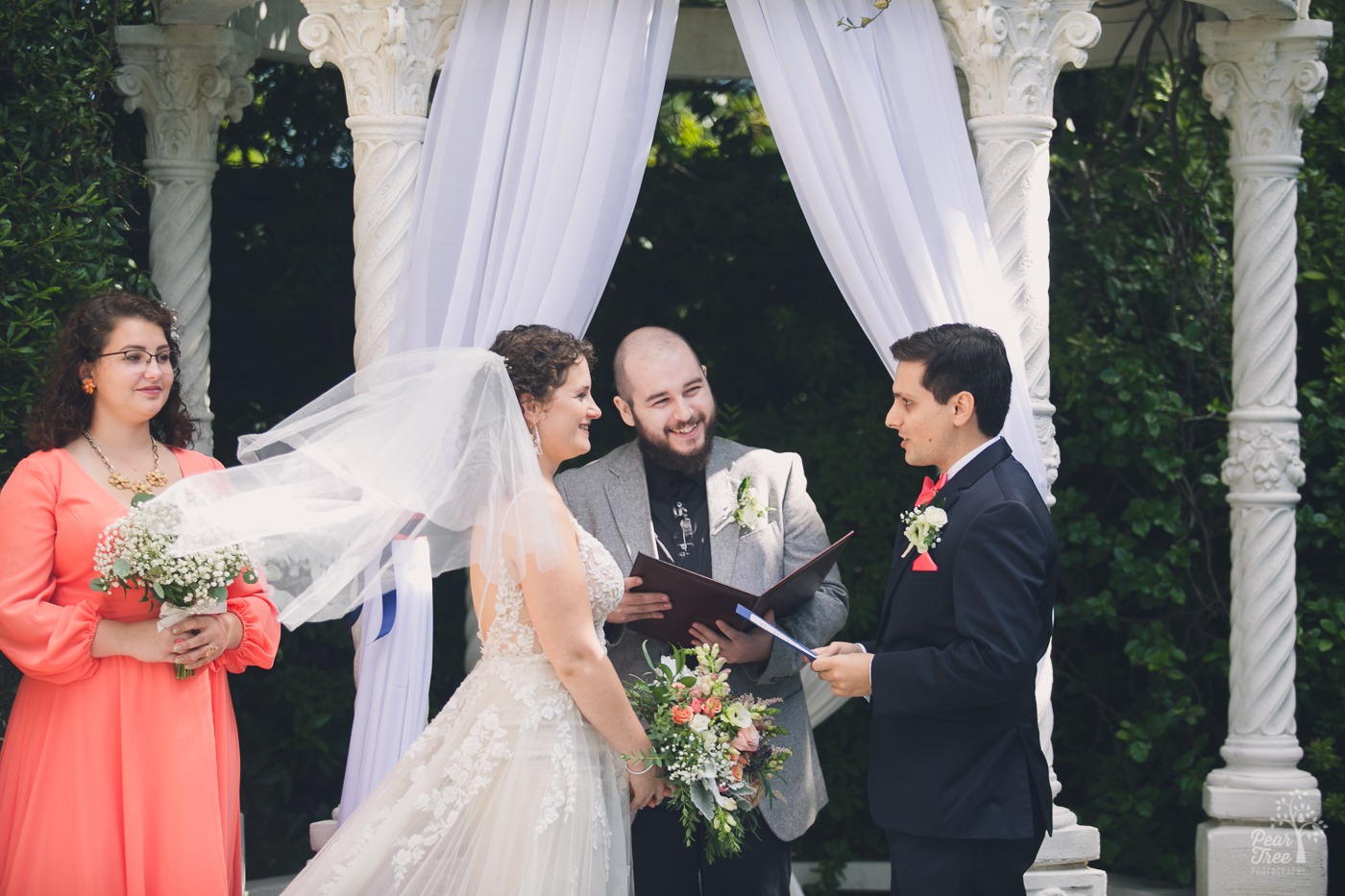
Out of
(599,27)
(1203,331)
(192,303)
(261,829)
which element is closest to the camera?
(599,27)

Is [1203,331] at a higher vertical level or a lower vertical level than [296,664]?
higher

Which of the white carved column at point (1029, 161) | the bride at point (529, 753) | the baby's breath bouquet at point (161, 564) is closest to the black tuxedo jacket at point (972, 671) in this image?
the bride at point (529, 753)

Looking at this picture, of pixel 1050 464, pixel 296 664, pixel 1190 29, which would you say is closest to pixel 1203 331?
pixel 1190 29

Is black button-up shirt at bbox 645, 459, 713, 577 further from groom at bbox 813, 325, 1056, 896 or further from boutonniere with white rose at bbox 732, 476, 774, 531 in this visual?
groom at bbox 813, 325, 1056, 896

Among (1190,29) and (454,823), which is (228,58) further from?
(1190,29)

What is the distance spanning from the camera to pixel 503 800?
11.5 ft

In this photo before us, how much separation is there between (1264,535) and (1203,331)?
4.51 feet

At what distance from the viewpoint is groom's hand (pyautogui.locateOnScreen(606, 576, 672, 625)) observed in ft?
13.1

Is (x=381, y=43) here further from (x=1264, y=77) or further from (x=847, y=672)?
Result: (x=1264, y=77)

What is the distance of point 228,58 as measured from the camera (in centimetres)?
532

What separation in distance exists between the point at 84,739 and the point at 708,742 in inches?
64.5

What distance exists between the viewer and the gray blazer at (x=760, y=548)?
13.8 ft

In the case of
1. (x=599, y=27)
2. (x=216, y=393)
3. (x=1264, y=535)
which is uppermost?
(x=599, y=27)

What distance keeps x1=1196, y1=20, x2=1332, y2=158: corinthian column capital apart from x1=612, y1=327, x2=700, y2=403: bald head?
2.48 m
